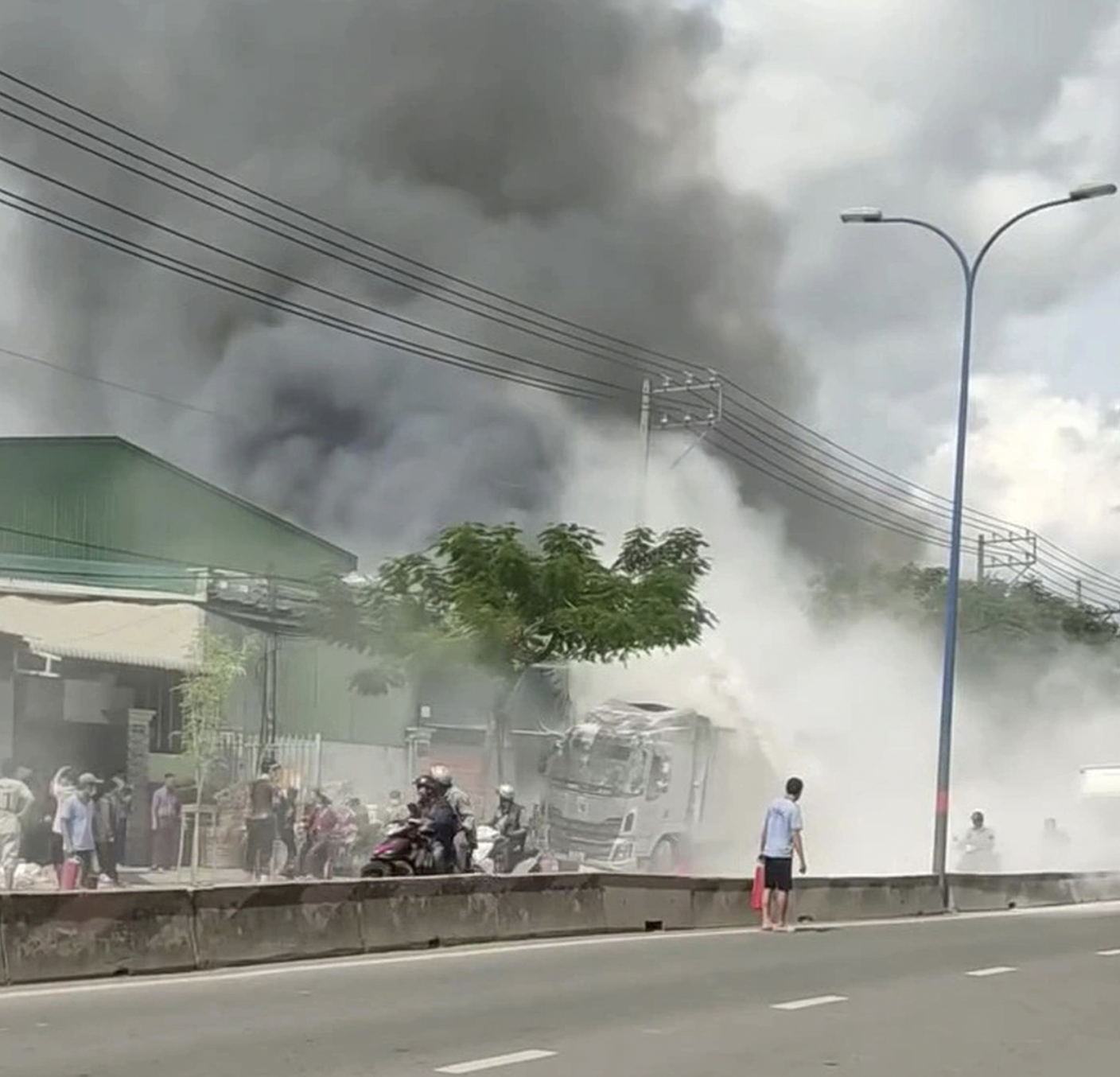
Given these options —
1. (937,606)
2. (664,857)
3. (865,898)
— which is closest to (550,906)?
(865,898)

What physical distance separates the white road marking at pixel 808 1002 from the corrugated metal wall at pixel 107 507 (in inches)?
1013

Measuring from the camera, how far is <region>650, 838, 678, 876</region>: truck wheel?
79.1ft

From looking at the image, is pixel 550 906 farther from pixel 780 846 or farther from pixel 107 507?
pixel 107 507

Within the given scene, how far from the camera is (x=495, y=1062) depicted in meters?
7.32

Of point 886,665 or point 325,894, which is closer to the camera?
point 325,894

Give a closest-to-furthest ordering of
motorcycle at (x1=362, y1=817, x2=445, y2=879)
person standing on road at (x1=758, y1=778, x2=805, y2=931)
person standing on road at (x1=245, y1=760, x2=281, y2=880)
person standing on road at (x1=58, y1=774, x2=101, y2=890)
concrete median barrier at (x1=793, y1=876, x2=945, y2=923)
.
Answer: motorcycle at (x1=362, y1=817, x2=445, y2=879) → person standing on road at (x1=758, y1=778, x2=805, y2=931) → person standing on road at (x1=58, y1=774, x2=101, y2=890) → concrete median barrier at (x1=793, y1=876, x2=945, y2=923) → person standing on road at (x1=245, y1=760, x2=281, y2=880)

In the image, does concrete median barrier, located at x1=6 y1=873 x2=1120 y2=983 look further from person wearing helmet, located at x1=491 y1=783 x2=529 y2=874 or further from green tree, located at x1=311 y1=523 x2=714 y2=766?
green tree, located at x1=311 y1=523 x2=714 y2=766

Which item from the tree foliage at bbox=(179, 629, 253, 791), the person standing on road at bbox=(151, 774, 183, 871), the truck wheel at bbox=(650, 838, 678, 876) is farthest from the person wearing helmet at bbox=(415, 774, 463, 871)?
the tree foliage at bbox=(179, 629, 253, 791)

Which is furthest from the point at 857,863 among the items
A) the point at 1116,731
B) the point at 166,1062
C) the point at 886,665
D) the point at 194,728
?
the point at 166,1062

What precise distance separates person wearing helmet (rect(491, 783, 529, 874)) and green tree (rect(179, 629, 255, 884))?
7276 millimetres

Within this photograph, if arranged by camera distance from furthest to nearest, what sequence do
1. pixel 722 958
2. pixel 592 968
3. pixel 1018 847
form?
1. pixel 1018 847
2. pixel 722 958
3. pixel 592 968

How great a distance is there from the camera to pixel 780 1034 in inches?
326

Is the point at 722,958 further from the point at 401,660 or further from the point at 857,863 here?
the point at 857,863

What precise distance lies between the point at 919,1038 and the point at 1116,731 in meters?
39.8
